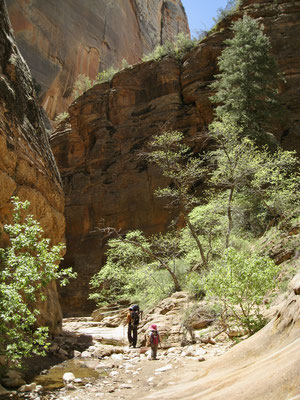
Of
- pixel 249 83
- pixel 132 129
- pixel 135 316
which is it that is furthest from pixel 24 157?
pixel 132 129

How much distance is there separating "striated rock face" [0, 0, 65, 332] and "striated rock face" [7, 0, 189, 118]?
89.4 ft

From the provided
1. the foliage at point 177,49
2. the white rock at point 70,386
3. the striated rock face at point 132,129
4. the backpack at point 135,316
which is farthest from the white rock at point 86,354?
the foliage at point 177,49

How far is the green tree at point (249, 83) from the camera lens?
64.1 feet

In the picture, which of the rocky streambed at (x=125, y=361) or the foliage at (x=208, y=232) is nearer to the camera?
the rocky streambed at (x=125, y=361)

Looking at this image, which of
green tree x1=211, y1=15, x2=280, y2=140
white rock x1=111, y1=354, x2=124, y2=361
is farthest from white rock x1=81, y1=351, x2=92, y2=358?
green tree x1=211, y1=15, x2=280, y2=140

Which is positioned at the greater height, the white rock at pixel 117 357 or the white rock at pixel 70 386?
the white rock at pixel 70 386

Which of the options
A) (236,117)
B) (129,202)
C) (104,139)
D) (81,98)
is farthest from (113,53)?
(236,117)

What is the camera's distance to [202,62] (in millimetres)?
27203

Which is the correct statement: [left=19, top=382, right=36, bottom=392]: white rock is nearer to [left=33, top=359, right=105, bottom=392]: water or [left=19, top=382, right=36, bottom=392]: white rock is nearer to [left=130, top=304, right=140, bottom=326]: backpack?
[left=33, top=359, right=105, bottom=392]: water

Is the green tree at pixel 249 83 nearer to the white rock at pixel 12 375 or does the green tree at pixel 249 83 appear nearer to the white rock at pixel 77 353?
the white rock at pixel 77 353

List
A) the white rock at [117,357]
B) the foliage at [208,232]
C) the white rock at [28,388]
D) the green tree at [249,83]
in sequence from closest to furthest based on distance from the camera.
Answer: the white rock at [28,388] → the white rock at [117,357] → the foliage at [208,232] → the green tree at [249,83]

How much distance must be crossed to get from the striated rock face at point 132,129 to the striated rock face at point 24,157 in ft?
39.5

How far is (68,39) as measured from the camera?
140 feet

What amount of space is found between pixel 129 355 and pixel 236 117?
46.4 feet
